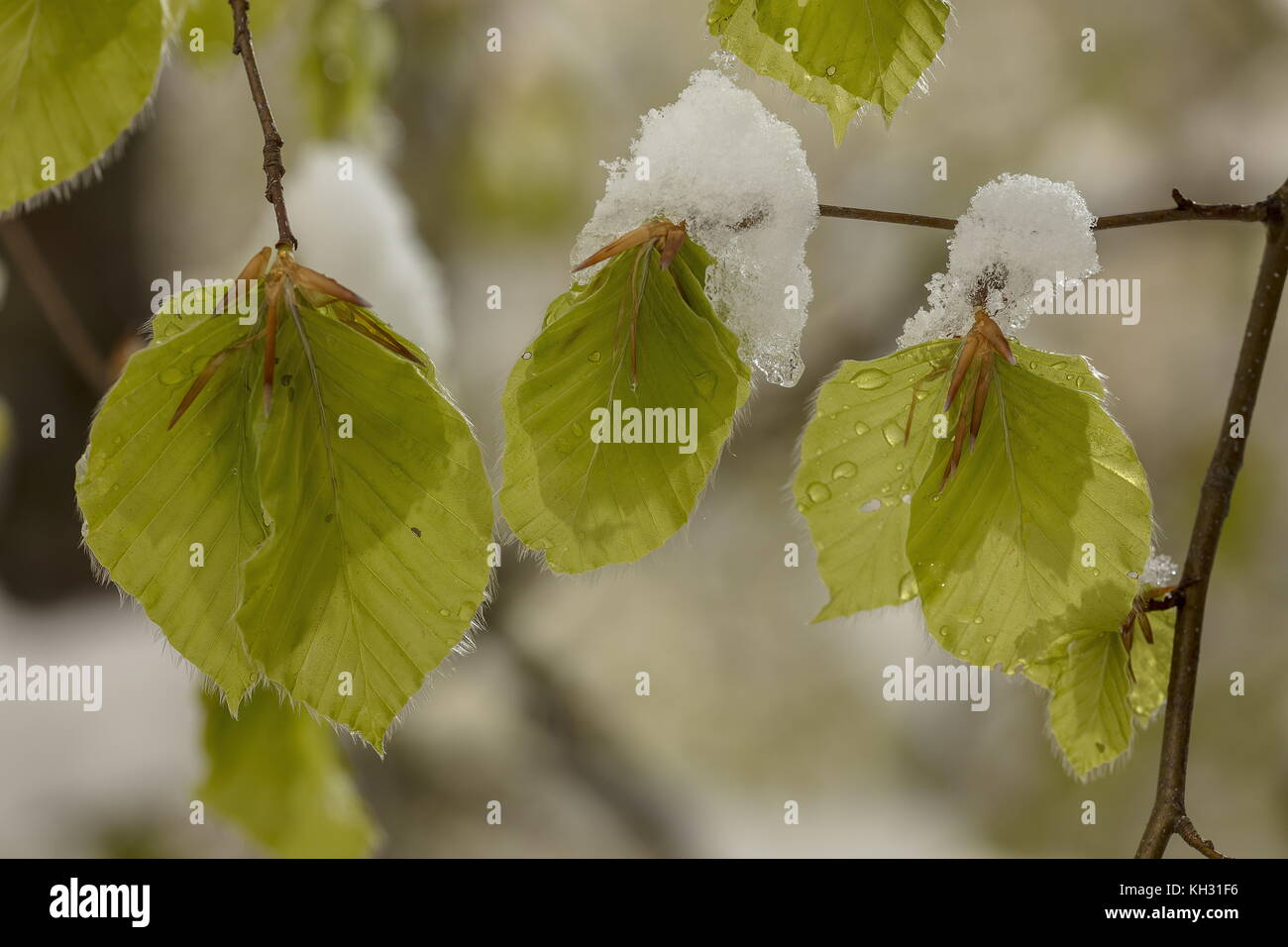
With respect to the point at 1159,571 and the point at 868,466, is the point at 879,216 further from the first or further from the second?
the point at 1159,571

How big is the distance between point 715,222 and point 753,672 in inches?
45.6

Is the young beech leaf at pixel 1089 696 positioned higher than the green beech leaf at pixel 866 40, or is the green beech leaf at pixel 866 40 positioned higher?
the green beech leaf at pixel 866 40

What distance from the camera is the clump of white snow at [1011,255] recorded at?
0.23 metres

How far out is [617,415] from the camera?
8.4 inches

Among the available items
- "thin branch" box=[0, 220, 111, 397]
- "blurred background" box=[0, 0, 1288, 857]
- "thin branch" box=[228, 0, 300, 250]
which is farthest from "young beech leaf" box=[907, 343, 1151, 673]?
"blurred background" box=[0, 0, 1288, 857]

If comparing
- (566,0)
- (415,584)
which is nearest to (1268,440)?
(566,0)

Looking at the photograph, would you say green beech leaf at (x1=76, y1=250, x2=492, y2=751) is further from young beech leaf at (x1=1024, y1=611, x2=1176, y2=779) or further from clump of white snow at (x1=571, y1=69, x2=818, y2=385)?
young beech leaf at (x1=1024, y1=611, x2=1176, y2=779)

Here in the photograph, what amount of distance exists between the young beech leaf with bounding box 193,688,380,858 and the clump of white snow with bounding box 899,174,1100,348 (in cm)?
40

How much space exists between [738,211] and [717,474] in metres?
0.73

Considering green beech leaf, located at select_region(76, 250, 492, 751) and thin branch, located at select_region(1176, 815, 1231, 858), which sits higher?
green beech leaf, located at select_region(76, 250, 492, 751)

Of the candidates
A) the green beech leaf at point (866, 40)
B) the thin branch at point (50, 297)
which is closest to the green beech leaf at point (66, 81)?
the green beech leaf at point (866, 40)

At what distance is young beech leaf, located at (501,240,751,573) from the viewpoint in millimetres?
208

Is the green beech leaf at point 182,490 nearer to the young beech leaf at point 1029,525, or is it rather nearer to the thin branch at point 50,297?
the young beech leaf at point 1029,525

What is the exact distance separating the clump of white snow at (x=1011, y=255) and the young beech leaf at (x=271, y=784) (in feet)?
1.32
